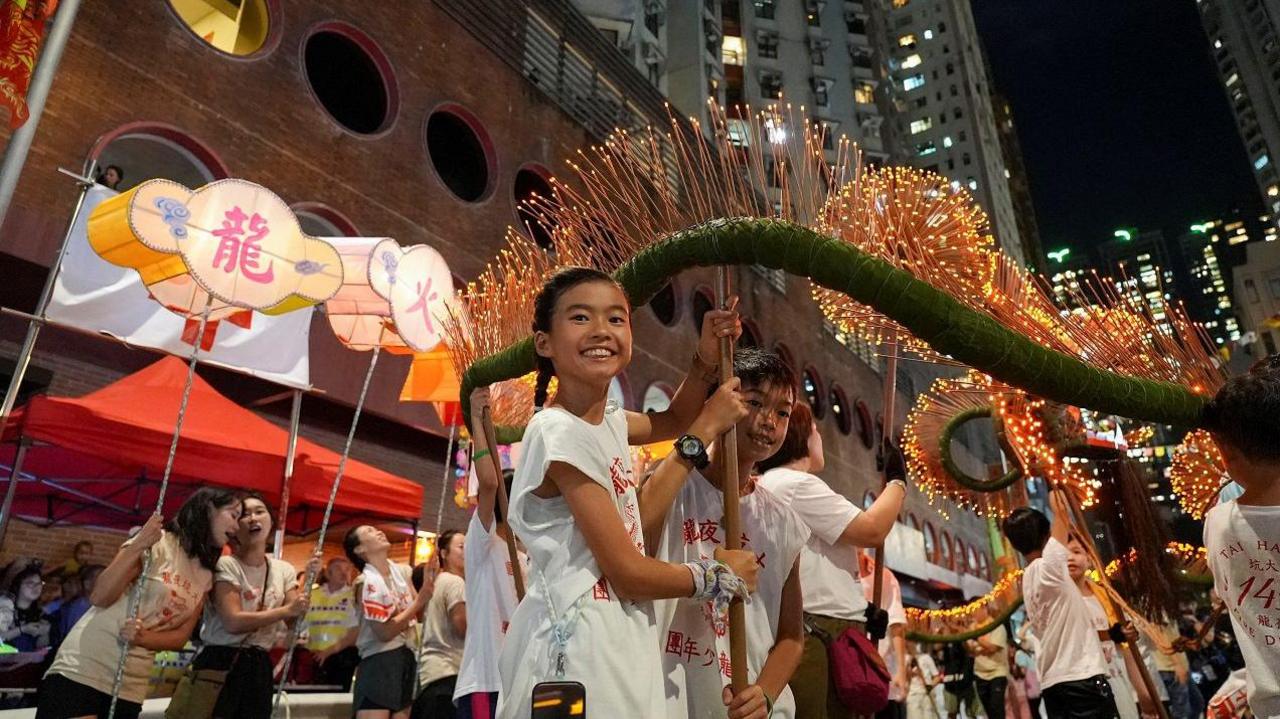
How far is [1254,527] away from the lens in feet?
6.54

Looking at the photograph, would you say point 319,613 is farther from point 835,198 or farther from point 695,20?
point 695,20

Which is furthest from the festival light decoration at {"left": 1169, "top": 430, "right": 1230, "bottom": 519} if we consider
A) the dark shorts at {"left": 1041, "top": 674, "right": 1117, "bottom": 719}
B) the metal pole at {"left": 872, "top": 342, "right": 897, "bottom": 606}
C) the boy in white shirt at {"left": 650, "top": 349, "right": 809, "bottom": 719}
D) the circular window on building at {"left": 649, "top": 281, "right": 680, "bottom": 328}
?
the circular window on building at {"left": 649, "top": 281, "right": 680, "bottom": 328}

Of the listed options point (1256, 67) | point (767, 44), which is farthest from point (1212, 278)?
point (767, 44)

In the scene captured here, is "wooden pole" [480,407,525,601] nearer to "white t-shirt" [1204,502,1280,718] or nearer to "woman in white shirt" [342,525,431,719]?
"woman in white shirt" [342,525,431,719]

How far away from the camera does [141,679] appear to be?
3.54 meters

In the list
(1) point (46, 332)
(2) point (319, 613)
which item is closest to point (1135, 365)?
(2) point (319, 613)

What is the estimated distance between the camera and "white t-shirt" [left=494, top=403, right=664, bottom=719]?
1.48m

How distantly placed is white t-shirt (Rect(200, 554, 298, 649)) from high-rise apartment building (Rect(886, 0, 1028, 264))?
2530 inches

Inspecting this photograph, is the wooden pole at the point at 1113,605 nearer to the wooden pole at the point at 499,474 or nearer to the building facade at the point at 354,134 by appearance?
the wooden pole at the point at 499,474

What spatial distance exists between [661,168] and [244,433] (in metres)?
5.57

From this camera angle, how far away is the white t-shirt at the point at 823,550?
275cm

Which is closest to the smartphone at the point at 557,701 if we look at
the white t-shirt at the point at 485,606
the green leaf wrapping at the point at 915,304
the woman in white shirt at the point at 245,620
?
the green leaf wrapping at the point at 915,304

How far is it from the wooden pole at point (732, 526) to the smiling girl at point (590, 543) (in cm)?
7

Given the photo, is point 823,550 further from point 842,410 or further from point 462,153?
point 842,410
